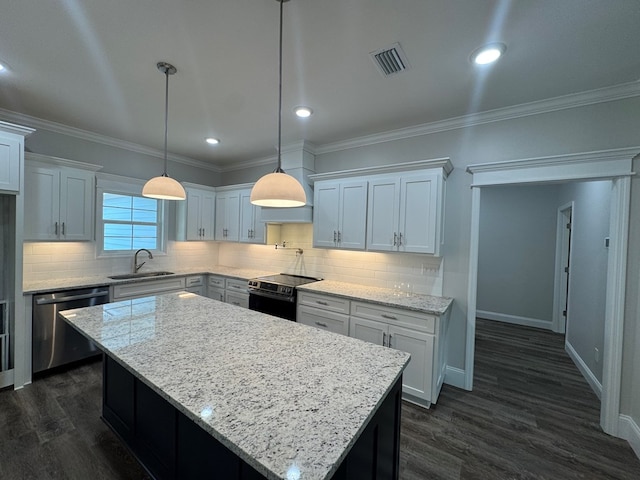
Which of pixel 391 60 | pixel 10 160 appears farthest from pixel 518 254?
pixel 10 160

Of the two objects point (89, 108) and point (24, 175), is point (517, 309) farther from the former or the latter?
point (24, 175)

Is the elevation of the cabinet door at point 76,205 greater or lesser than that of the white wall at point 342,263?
greater

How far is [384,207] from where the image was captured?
3094mm

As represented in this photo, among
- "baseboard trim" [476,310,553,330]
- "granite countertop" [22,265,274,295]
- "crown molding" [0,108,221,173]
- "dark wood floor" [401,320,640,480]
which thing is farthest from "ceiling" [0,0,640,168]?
"baseboard trim" [476,310,553,330]

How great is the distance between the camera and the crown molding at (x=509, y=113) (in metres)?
2.29

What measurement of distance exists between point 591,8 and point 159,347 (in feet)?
9.64

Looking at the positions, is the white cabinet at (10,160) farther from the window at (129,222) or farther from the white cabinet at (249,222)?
the white cabinet at (249,222)

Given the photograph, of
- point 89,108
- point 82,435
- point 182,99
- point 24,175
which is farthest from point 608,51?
point 24,175

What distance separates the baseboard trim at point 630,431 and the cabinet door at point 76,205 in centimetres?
558

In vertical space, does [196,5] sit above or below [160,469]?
above

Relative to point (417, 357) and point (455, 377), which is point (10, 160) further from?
point (455, 377)

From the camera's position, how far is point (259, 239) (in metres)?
4.29

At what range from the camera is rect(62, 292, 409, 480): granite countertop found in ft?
2.80

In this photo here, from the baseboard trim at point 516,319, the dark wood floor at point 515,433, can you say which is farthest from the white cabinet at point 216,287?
the baseboard trim at point 516,319
